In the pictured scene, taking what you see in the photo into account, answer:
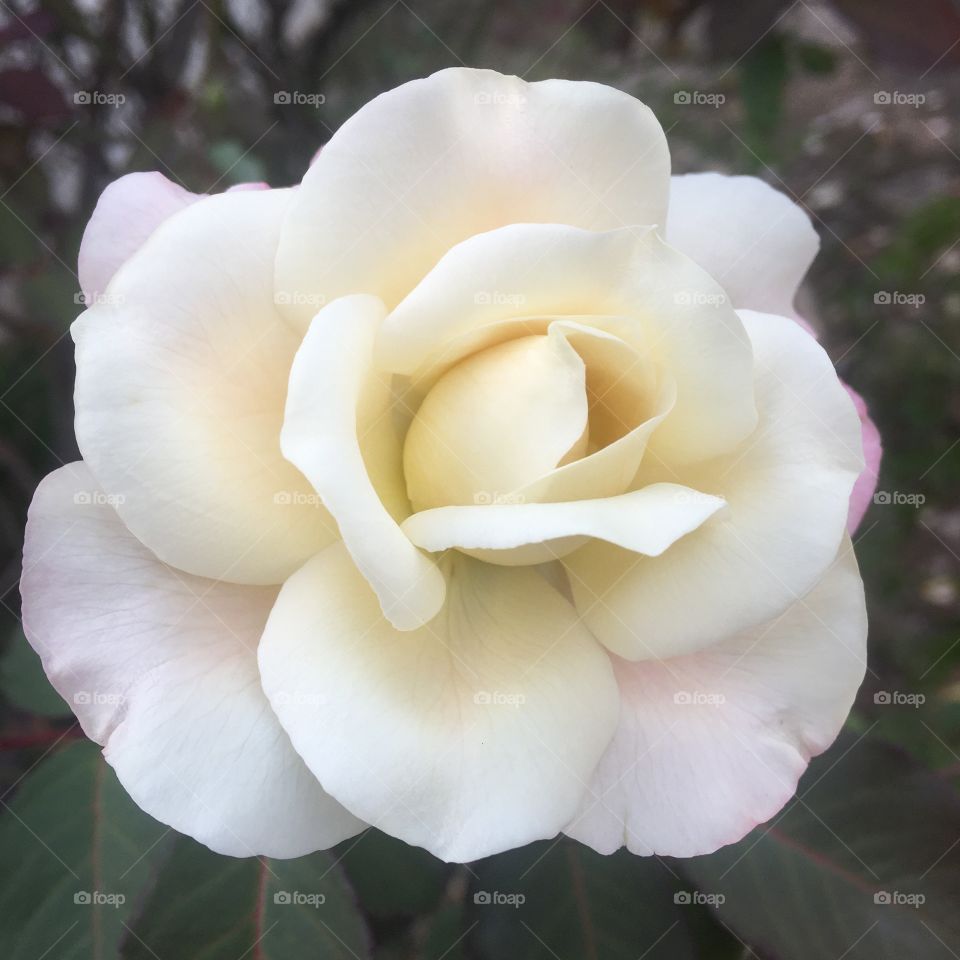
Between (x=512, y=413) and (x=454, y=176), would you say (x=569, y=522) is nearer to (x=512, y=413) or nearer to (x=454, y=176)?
(x=512, y=413)

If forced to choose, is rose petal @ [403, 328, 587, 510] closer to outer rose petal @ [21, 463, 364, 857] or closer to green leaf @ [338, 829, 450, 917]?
outer rose petal @ [21, 463, 364, 857]

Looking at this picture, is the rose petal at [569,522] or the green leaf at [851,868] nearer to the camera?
the rose petal at [569,522]

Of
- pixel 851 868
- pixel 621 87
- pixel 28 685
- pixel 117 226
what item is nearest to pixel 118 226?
pixel 117 226

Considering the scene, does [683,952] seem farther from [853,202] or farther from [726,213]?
[853,202]

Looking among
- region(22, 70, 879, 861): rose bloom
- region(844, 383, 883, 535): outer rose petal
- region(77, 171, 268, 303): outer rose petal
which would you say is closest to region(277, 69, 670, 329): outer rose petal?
region(22, 70, 879, 861): rose bloom

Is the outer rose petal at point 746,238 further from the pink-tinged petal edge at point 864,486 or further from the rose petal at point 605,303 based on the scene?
the rose petal at point 605,303

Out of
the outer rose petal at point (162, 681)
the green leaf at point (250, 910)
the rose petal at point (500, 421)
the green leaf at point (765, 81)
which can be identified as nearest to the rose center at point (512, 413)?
the rose petal at point (500, 421)

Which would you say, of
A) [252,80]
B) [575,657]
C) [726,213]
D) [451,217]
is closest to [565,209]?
[451,217]
